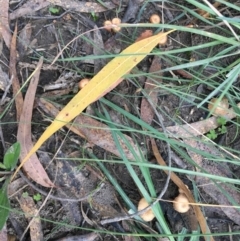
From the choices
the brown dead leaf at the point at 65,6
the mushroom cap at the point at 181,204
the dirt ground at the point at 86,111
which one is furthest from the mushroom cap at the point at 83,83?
the mushroom cap at the point at 181,204

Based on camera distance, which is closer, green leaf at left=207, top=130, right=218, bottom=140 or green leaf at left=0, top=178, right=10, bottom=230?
green leaf at left=0, top=178, right=10, bottom=230

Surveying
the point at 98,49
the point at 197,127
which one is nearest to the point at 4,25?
the point at 98,49

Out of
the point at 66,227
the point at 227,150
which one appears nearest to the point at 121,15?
the point at 227,150

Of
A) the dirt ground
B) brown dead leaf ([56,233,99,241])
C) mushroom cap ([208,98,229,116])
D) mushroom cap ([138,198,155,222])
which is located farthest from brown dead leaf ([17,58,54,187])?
mushroom cap ([208,98,229,116])

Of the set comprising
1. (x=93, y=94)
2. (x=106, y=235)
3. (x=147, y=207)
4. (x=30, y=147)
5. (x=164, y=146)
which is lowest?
(x=106, y=235)

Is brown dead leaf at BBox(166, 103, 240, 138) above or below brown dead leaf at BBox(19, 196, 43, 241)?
above

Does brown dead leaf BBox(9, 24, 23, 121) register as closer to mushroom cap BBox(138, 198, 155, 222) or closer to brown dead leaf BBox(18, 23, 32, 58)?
brown dead leaf BBox(18, 23, 32, 58)

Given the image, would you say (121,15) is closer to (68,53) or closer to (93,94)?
(68,53)
